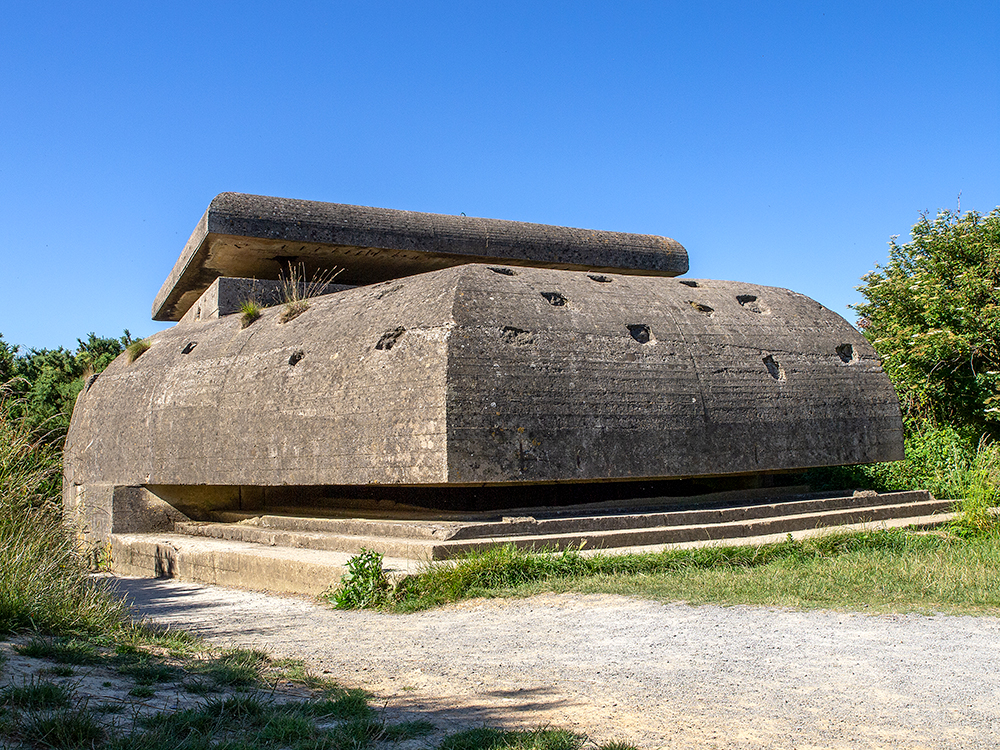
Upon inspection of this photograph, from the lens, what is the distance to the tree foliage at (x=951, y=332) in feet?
41.4

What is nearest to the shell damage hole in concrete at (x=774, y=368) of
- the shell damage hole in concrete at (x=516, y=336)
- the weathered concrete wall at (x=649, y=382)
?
the weathered concrete wall at (x=649, y=382)

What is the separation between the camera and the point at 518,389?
297 inches

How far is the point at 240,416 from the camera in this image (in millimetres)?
9039

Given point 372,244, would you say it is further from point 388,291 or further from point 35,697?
point 35,697

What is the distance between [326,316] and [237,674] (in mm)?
5587

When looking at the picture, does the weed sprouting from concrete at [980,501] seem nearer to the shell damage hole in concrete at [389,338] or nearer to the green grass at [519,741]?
the shell damage hole in concrete at [389,338]

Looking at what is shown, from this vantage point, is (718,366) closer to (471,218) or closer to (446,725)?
(471,218)

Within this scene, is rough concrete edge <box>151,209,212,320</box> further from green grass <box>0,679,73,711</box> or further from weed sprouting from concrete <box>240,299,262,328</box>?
green grass <box>0,679,73,711</box>

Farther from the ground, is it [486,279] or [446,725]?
[486,279]

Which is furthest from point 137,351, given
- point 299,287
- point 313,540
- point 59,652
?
point 59,652

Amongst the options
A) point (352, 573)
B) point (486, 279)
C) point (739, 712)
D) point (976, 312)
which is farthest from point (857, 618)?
point (976, 312)

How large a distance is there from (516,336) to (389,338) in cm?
118

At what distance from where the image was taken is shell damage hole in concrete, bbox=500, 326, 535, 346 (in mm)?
7746

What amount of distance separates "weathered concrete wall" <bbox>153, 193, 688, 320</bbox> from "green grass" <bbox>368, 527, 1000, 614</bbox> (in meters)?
5.34
